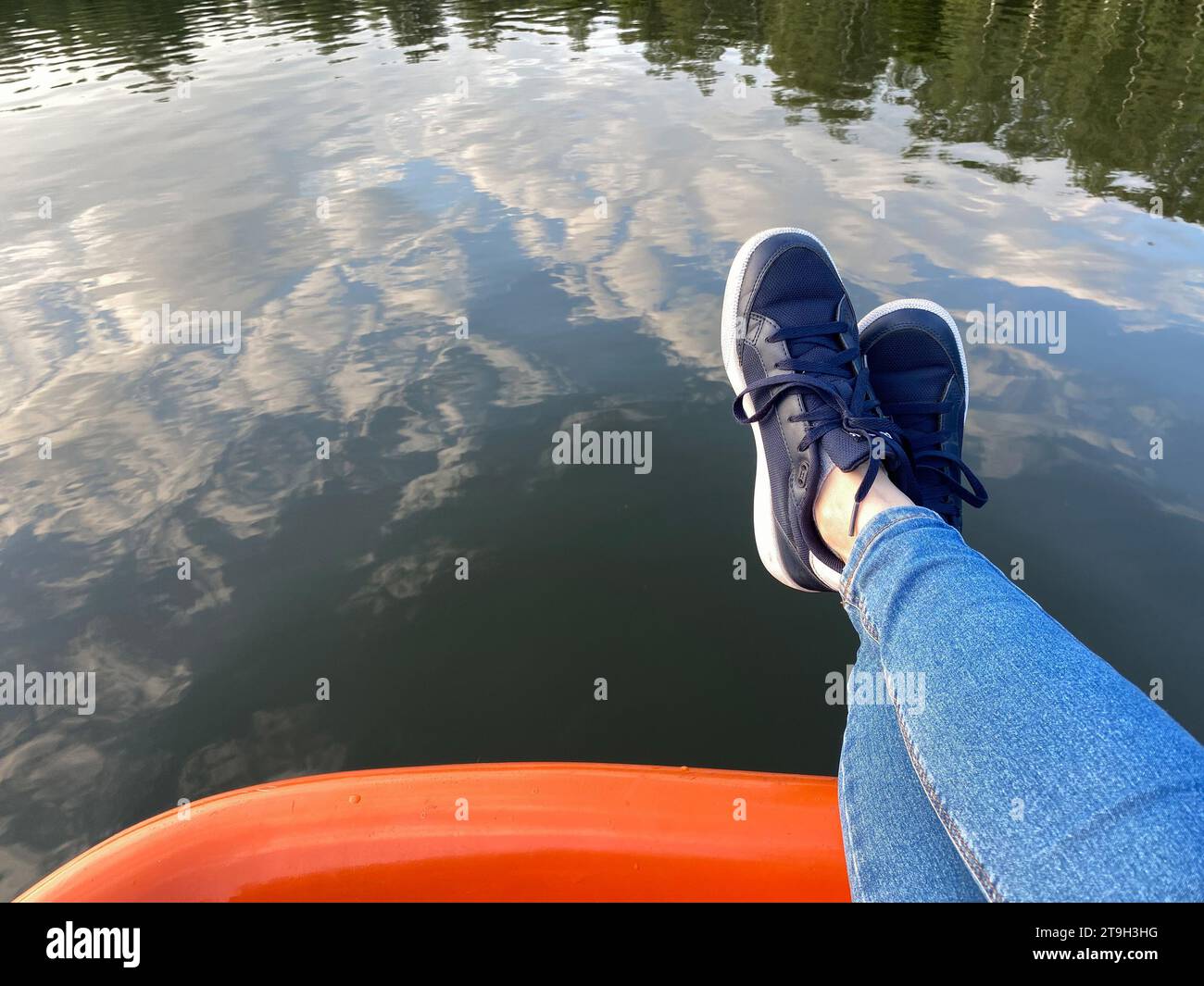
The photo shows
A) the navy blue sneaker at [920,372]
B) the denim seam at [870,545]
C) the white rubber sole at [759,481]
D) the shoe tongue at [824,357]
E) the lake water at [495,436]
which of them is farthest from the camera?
the navy blue sneaker at [920,372]

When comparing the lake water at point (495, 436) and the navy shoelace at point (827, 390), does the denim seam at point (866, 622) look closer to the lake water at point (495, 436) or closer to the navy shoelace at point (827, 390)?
the navy shoelace at point (827, 390)

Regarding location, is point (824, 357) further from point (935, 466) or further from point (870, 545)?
point (870, 545)

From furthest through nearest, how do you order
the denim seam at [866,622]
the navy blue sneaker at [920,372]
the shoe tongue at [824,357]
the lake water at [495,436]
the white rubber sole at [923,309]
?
the white rubber sole at [923,309]
the navy blue sneaker at [920,372]
the lake water at [495,436]
the shoe tongue at [824,357]
the denim seam at [866,622]

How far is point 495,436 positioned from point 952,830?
2.49 meters

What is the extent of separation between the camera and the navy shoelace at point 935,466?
7.02 ft

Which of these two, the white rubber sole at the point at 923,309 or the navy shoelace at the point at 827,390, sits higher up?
the white rubber sole at the point at 923,309

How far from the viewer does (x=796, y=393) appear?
232 centimetres

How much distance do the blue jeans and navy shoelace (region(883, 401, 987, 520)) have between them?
744 mm

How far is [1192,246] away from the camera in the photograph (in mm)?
4496

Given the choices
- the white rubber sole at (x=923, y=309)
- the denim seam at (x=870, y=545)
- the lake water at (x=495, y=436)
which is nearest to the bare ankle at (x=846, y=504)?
the denim seam at (x=870, y=545)

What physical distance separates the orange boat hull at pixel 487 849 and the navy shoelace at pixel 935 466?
0.98m

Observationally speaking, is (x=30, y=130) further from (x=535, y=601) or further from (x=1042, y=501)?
(x=1042, y=501)
